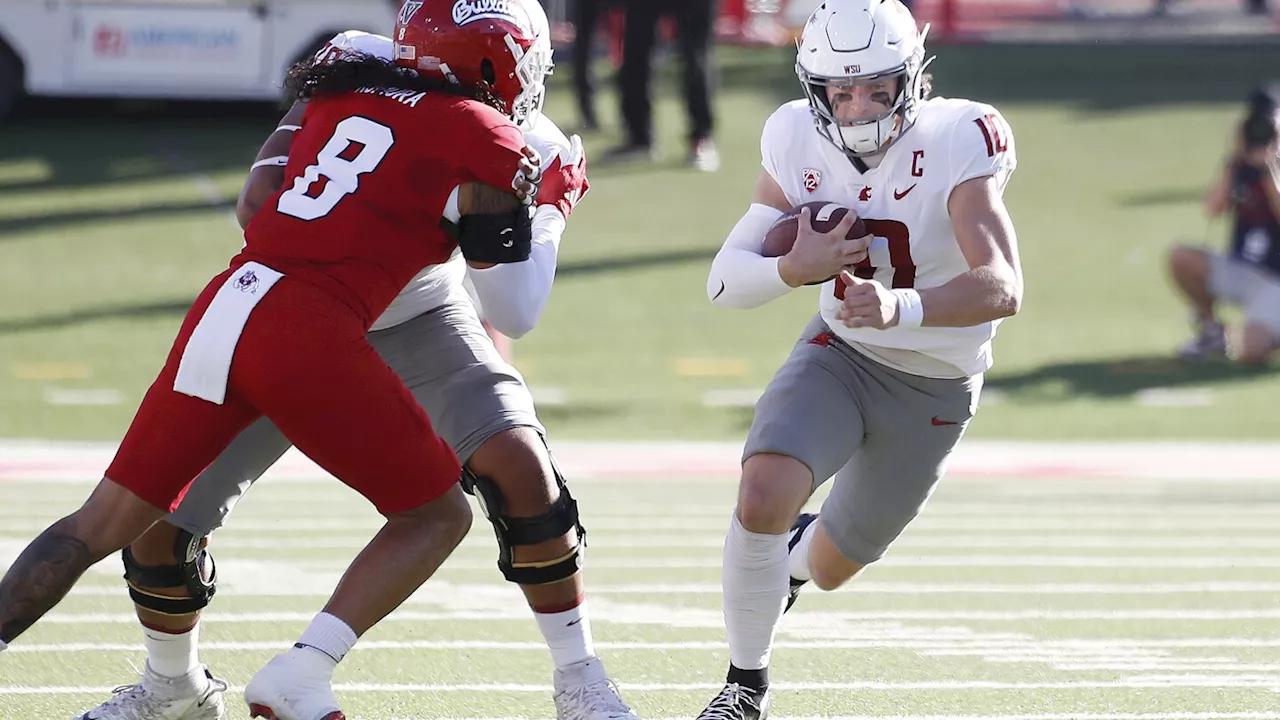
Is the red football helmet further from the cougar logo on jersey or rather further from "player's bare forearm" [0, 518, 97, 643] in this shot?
"player's bare forearm" [0, 518, 97, 643]

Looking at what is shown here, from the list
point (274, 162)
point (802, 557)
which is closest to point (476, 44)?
point (274, 162)

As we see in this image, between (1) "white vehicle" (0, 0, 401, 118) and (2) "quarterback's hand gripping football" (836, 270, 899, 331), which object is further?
(1) "white vehicle" (0, 0, 401, 118)

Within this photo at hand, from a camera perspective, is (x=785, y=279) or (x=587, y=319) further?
(x=587, y=319)

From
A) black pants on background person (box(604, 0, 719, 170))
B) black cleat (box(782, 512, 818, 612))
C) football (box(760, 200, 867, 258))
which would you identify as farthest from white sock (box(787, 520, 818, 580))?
black pants on background person (box(604, 0, 719, 170))

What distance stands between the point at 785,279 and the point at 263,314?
3.49 ft

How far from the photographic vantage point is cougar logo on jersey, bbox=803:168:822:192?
4.08 meters

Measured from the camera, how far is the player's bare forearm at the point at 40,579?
333 centimetres

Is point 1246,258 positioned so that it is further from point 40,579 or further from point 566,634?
point 40,579

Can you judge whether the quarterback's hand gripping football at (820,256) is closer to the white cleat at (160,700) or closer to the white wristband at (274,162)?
the white wristband at (274,162)

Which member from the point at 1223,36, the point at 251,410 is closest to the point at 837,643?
the point at 251,410

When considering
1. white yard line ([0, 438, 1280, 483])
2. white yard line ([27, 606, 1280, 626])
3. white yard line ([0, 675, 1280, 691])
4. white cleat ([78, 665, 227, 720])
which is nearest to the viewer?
white cleat ([78, 665, 227, 720])

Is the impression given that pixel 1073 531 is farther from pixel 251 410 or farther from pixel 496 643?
pixel 251 410

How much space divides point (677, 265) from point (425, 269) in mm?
7538

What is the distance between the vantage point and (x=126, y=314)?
10.0 m
